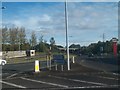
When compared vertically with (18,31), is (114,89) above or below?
below

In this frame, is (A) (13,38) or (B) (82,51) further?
(B) (82,51)

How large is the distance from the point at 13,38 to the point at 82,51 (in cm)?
7713

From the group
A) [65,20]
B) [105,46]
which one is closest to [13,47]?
[105,46]

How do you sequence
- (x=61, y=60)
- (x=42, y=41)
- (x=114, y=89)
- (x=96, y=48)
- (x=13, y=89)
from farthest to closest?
1. (x=96, y=48)
2. (x=42, y=41)
3. (x=61, y=60)
4. (x=13, y=89)
5. (x=114, y=89)

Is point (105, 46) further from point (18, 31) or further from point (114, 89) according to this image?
point (114, 89)

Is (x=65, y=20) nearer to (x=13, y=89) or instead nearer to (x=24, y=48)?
(x=13, y=89)

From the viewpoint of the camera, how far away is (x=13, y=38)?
4136 inches

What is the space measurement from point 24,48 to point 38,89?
355 ft

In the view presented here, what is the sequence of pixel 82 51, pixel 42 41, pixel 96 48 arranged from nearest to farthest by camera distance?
pixel 42 41
pixel 96 48
pixel 82 51

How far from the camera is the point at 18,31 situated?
105500 millimetres

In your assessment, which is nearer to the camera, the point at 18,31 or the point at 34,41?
the point at 18,31

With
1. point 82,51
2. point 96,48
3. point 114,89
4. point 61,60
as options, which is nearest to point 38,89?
point 114,89

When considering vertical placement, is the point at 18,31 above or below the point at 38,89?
above

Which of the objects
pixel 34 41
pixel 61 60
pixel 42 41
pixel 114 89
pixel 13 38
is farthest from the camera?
pixel 42 41
